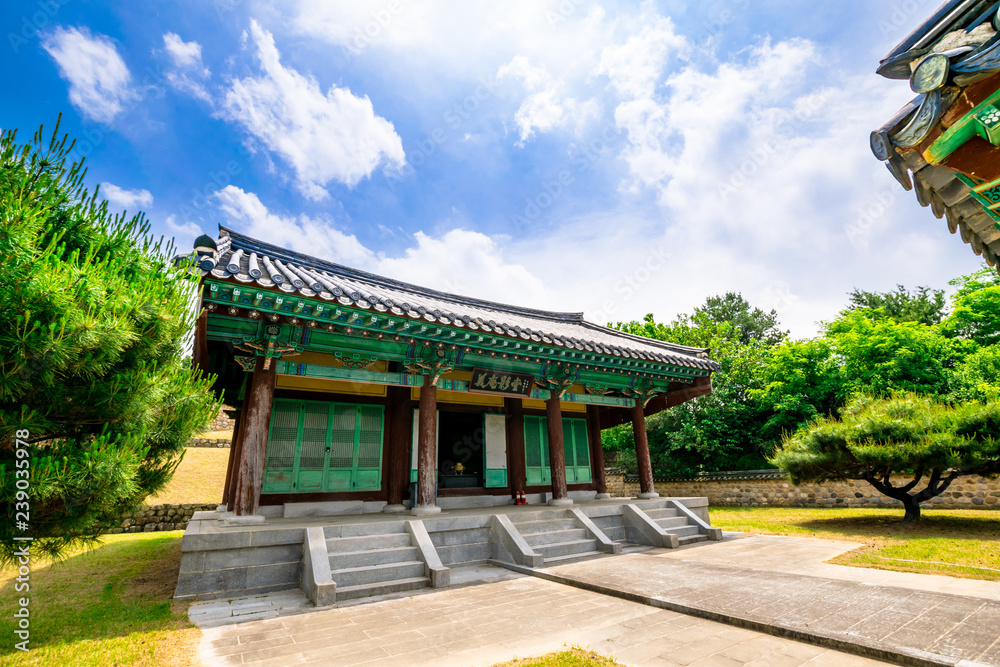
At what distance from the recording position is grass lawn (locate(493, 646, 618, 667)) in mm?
3396

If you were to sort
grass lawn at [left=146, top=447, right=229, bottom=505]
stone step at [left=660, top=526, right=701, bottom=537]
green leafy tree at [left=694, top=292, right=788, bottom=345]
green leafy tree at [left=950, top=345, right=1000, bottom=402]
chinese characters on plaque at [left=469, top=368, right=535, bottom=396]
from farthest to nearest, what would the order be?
green leafy tree at [left=694, top=292, right=788, bottom=345] < green leafy tree at [left=950, top=345, right=1000, bottom=402] < grass lawn at [left=146, top=447, right=229, bottom=505] < stone step at [left=660, top=526, right=701, bottom=537] < chinese characters on plaque at [left=469, top=368, right=535, bottom=396]

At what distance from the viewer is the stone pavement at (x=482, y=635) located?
3.61m

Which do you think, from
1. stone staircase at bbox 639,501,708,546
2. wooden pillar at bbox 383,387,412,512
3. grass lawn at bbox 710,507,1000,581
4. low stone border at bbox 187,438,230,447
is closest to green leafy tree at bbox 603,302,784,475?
grass lawn at bbox 710,507,1000,581

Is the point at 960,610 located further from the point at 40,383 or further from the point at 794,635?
the point at 40,383

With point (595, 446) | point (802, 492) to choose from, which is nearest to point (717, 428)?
point (802, 492)

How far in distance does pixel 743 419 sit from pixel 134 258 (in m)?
22.1

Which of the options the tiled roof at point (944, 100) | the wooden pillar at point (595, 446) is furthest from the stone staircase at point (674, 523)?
the tiled roof at point (944, 100)

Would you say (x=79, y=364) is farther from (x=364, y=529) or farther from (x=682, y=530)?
(x=682, y=530)

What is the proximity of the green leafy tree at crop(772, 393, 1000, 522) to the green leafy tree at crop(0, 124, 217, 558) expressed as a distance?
13221mm

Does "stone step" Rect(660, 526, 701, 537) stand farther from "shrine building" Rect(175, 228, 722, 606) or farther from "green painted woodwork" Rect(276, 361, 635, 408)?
"green painted woodwork" Rect(276, 361, 635, 408)

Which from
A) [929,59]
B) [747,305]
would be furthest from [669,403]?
[747,305]

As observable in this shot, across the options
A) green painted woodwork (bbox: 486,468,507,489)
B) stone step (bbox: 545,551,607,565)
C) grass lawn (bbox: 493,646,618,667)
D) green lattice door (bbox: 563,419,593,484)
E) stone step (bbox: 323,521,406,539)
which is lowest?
stone step (bbox: 545,551,607,565)

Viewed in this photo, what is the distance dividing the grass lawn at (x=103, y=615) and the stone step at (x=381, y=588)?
5.30ft

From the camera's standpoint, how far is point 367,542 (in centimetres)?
654
